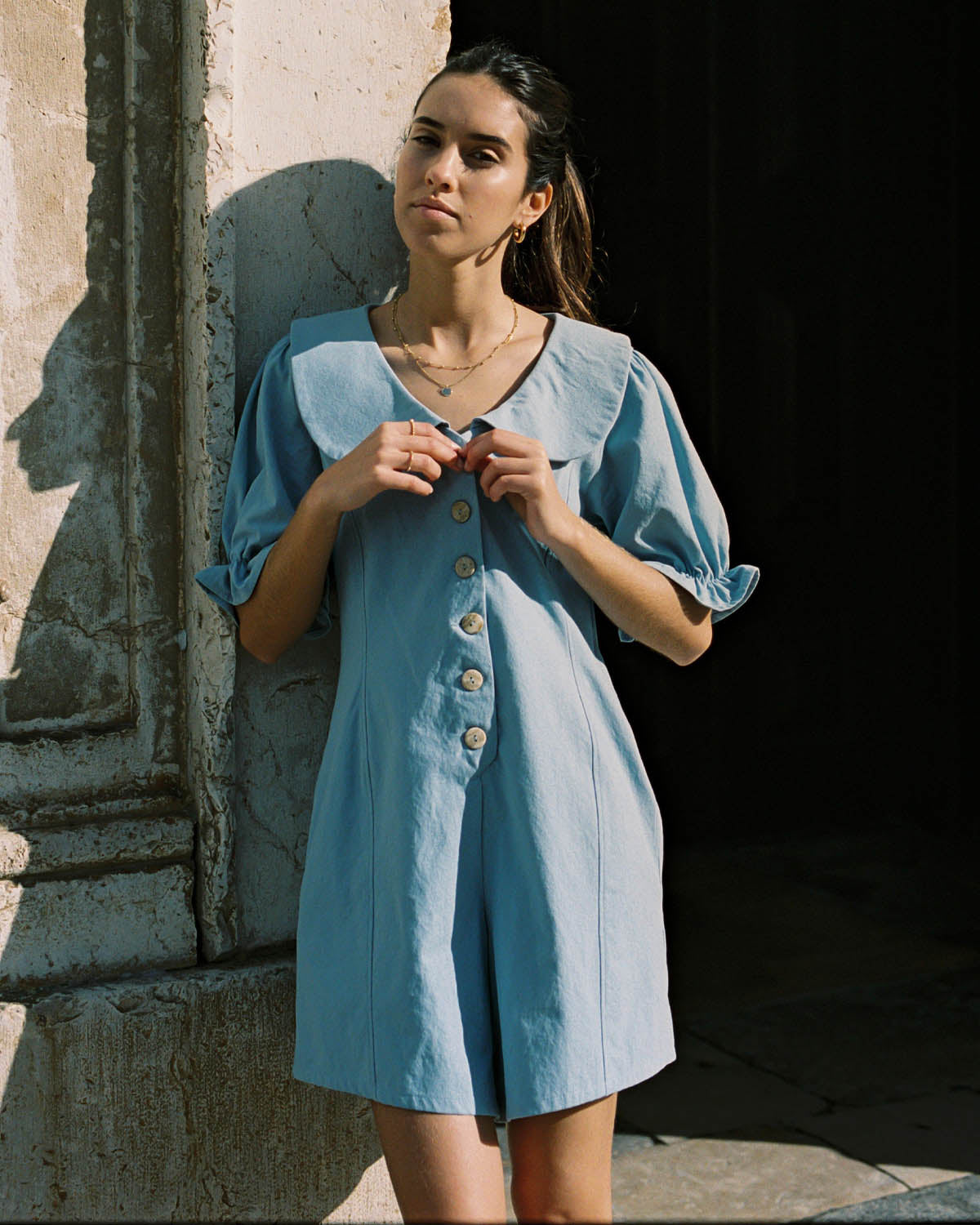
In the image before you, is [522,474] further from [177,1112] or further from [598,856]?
[177,1112]

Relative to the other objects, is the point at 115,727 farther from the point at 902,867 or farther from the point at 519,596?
the point at 902,867

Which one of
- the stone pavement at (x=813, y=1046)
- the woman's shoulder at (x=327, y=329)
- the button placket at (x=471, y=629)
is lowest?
the stone pavement at (x=813, y=1046)

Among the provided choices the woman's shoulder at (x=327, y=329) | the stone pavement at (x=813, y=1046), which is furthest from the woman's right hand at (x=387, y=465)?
the stone pavement at (x=813, y=1046)

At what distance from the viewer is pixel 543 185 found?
217cm

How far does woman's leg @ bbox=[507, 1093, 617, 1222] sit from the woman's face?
1172 mm

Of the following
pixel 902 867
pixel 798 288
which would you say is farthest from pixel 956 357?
pixel 902 867

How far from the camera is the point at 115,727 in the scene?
226 centimetres

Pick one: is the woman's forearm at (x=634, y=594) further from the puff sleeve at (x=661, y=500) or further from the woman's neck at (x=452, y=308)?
the woman's neck at (x=452, y=308)

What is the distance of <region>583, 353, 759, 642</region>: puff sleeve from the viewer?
82.6 inches

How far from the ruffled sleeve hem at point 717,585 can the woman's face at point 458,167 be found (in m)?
0.53

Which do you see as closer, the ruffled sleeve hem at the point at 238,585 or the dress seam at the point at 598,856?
the dress seam at the point at 598,856

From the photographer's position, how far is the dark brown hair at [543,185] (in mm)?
2088

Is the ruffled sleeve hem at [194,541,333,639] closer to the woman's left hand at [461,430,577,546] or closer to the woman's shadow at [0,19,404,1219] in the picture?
the woman's shadow at [0,19,404,1219]

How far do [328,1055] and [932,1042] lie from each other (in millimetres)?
2280
